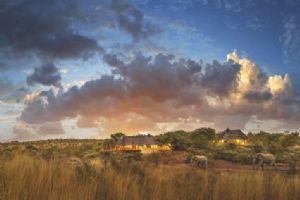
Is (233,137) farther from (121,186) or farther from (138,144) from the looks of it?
(121,186)

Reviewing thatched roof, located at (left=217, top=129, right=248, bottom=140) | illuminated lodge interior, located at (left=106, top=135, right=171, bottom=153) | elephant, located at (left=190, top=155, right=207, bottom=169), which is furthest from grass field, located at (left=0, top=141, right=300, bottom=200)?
thatched roof, located at (left=217, top=129, right=248, bottom=140)

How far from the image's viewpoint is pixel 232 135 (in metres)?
78.2

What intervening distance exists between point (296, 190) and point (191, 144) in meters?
43.7

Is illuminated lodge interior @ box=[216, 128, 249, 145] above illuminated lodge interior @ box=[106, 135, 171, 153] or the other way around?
above

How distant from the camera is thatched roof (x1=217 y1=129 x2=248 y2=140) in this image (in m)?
76.9

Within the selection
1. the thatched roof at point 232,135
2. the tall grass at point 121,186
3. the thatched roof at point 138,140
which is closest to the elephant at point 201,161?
the tall grass at point 121,186

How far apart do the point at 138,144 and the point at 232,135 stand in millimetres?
32566

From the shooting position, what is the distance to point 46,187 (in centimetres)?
584

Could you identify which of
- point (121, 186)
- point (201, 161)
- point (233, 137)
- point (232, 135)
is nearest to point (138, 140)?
point (201, 161)

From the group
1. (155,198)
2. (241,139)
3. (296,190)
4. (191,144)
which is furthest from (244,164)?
(241,139)

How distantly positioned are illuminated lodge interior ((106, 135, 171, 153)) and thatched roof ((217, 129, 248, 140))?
28.9 m

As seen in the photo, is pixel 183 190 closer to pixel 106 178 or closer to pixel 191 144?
pixel 106 178

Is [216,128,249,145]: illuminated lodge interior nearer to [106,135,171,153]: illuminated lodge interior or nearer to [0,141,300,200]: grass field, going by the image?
[106,135,171,153]: illuminated lodge interior

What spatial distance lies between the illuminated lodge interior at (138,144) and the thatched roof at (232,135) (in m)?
28.9
